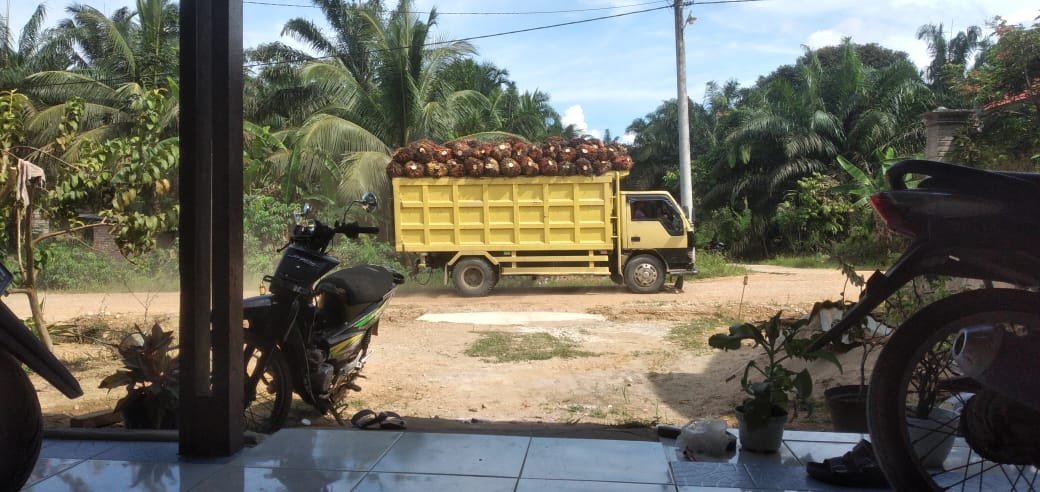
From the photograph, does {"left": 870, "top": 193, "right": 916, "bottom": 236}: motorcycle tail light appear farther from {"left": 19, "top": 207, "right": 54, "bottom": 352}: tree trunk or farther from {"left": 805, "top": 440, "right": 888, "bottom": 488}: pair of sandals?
{"left": 19, "top": 207, "right": 54, "bottom": 352}: tree trunk

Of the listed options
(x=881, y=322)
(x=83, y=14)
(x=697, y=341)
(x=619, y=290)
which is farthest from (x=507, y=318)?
(x=83, y=14)

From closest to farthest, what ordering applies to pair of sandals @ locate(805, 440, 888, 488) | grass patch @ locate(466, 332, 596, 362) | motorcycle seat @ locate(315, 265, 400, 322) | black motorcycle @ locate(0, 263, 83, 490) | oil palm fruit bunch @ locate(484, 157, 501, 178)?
black motorcycle @ locate(0, 263, 83, 490)
pair of sandals @ locate(805, 440, 888, 488)
motorcycle seat @ locate(315, 265, 400, 322)
grass patch @ locate(466, 332, 596, 362)
oil palm fruit bunch @ locate(484, 157, 501, 178)

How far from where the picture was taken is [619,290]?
13695 mm

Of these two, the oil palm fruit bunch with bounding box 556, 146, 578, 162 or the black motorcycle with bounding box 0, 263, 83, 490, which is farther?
the oil palm fruit bunch with bounding box 556, 146, 578, 162

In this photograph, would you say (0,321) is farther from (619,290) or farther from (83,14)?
(83,14)

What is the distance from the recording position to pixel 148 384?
4008 millimetres

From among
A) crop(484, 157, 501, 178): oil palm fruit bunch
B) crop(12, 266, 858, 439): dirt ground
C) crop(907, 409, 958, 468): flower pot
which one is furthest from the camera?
crop(484, 157, 501, 178): oil palm fruit bunch

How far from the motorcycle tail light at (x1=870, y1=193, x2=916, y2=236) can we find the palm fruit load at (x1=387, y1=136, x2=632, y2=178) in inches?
413

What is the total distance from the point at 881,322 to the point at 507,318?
5852mm

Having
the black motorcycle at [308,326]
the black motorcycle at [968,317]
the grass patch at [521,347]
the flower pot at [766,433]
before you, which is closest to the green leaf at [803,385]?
the flower pot at [766,433]

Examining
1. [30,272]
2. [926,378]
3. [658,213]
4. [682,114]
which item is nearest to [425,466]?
[926,378]

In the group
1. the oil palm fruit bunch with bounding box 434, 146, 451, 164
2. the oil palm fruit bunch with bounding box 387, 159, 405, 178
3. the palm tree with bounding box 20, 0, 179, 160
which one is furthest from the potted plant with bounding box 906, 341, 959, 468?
the palm tree with bounding box 20, 0, 179, 160

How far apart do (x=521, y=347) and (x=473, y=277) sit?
17.3ft

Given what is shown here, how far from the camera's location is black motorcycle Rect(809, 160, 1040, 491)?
211 cm
